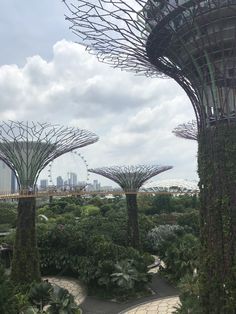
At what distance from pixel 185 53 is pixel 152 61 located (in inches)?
51.3

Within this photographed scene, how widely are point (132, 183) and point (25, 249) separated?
368 inches

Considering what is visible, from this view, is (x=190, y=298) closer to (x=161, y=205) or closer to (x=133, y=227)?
(x=133, y=227)

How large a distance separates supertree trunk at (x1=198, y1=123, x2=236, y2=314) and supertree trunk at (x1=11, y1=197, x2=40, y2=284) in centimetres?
858

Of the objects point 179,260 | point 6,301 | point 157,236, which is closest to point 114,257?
point 179,260

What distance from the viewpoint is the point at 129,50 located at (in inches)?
397

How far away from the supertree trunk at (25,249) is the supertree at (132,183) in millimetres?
7056

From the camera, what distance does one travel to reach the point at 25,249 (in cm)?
1535

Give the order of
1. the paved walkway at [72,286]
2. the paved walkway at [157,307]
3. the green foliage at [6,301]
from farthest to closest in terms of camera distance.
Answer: the paved walkway at [72,286] → the paved walkway at [157,307] → the green foliage at [6,301]

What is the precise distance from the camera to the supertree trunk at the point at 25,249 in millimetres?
15134

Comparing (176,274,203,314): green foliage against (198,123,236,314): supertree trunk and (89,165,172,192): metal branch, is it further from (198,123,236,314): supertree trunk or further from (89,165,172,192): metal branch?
(89,165,172,192): metal branch

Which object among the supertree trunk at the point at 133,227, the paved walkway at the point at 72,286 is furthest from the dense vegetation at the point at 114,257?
the supertree trunk at the point at 133,227

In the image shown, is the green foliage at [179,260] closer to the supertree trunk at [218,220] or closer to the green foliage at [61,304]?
the green foliage at [61,304]

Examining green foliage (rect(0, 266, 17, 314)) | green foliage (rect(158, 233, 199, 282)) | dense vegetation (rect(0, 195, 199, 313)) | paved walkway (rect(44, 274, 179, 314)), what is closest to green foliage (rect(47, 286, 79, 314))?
green foliage (rect(0, 266, 17, 314))

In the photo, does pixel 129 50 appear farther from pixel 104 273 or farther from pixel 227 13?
pixel 104 273
